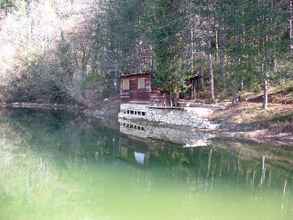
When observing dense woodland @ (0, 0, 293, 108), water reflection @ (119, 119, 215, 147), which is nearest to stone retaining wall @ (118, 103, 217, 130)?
water reflection @ (119, 119, 215, 147)

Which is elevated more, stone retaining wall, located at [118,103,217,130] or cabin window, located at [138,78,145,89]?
cabin window, located at [138,78,145,89]

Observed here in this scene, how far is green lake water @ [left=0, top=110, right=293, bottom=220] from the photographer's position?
1234 centimetres

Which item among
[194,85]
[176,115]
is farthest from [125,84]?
[176,115]

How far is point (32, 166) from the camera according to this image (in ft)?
61.9

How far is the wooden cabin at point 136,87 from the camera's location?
36188 mm

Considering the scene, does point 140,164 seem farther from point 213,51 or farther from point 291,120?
point 213,51

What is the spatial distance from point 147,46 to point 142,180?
1132 inches

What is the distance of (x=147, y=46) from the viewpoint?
43062 millimetres

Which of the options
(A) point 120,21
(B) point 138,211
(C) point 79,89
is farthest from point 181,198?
(C) point 79,89

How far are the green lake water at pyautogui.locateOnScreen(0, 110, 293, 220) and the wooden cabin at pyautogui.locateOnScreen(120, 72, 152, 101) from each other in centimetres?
1015

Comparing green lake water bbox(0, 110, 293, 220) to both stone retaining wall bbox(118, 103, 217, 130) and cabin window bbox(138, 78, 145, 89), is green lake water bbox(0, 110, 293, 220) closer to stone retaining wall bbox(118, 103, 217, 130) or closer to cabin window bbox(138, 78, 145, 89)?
stone retaining wall bbox(118, 103, 217, 130)

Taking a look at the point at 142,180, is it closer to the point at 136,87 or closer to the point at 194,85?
the point at 194,85

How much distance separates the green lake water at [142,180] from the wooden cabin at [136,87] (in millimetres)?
10150

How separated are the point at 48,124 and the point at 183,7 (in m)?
15.5
